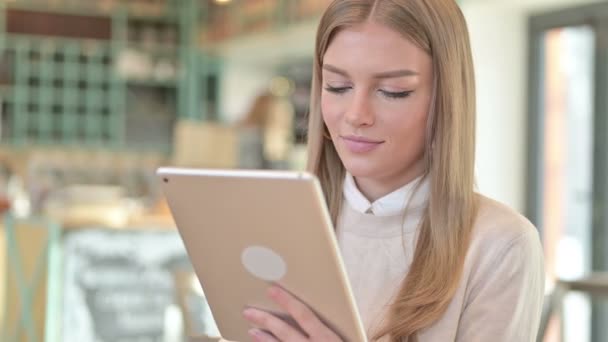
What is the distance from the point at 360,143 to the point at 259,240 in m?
0.22

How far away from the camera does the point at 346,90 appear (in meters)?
1.28

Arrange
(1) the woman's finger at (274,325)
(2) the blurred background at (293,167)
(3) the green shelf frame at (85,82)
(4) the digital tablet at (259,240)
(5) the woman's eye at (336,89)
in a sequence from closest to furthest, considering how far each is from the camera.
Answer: (4) the digital tablet at (259,240) → (1) the woman's finger at (274,325) → (5) the woman's eye at (336,89) → (2) the blurred background at (293,167) → (3) the green shelf frame at (85,82)

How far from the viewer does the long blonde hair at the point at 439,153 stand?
124 centimetres

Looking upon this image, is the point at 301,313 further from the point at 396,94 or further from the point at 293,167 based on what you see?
the point at 293,167

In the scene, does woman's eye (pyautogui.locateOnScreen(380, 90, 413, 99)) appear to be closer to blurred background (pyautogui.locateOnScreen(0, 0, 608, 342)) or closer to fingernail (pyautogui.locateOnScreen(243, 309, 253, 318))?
fingernail (pyautogui.locateOnScreen(243, 309, 253, 318))

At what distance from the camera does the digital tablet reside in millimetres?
1066

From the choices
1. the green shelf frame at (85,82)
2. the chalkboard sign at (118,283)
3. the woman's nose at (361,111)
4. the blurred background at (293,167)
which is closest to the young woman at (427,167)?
the woman's nose at (361,111)

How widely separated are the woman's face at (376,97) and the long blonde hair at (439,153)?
2 centimetres

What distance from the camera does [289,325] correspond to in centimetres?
119

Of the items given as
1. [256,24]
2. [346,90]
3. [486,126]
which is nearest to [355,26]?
[346,90]

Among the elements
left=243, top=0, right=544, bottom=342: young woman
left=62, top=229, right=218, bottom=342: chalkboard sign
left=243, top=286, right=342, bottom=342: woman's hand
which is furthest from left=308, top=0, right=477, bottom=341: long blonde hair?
left=62, top=229, right=218, bottom=342: chalkboard sign

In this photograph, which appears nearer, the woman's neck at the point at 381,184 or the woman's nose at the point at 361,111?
the woman's nose at the point at 361,111

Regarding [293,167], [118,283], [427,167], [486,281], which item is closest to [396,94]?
[427,167]

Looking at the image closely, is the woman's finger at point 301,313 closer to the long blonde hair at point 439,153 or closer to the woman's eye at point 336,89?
the long blonde hair at point 439,153
